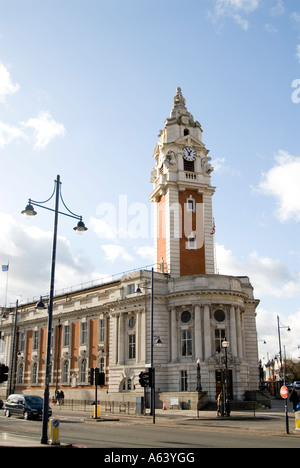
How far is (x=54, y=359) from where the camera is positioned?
63969 mm

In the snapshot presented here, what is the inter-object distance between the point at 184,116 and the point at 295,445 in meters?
48.8

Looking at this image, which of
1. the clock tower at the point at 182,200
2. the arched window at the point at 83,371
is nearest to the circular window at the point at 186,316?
the clock tower at the point at 182,200

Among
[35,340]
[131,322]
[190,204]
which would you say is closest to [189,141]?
[190,204]

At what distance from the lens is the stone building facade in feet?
157

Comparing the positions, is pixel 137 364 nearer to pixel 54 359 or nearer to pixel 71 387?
pixel 71 387

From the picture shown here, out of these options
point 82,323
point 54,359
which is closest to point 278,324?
point 82,323

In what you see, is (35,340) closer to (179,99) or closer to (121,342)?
(121,342)

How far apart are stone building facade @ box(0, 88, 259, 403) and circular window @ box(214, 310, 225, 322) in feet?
0.33

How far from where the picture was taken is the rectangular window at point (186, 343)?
4869 centimetres

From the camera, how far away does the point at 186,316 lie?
A: 1959 inches

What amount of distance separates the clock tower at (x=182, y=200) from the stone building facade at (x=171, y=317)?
0.39ft

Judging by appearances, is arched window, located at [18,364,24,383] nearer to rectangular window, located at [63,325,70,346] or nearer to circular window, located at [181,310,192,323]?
rectangular window, located at [63,325,70,346]

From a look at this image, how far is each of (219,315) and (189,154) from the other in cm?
2080

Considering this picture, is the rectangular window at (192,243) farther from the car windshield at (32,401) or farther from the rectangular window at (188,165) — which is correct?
the car windshield at (32,401)
